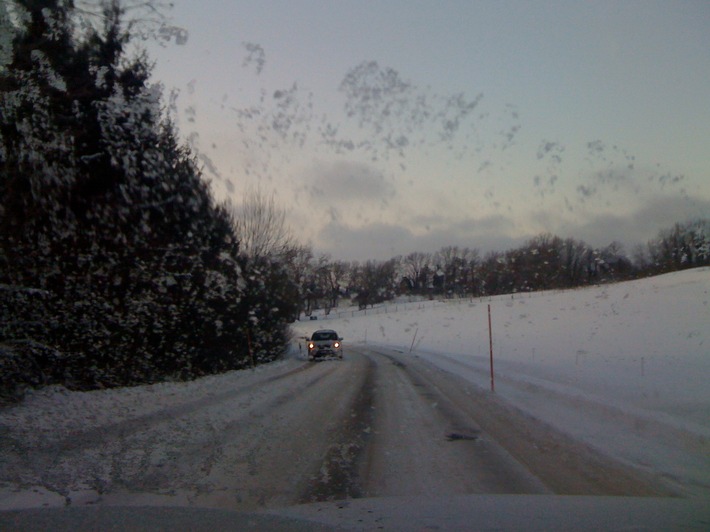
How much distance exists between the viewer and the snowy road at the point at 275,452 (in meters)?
6.54

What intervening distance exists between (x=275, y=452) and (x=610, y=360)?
1829 centimetres

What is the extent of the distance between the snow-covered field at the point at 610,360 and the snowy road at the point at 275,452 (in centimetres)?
88

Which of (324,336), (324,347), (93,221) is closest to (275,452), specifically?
(93,221)

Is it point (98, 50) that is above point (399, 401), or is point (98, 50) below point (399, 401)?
above

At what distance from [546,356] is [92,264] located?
19.9 m

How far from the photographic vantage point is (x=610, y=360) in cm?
2352

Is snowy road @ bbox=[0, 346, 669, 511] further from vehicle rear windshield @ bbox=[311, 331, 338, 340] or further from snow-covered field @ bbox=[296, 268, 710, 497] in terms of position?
vehicle rear windshield @ bbox=[311, 331, 338, 340]

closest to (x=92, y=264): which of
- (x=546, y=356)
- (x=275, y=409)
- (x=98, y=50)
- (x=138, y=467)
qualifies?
(x=98, y=50)

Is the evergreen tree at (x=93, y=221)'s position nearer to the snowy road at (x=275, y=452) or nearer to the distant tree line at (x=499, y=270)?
the snowy road at (x=275, y=452)

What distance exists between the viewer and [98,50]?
16.2m

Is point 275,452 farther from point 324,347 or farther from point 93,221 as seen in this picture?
point 324,347

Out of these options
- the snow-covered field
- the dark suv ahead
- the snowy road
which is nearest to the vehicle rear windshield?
the dark suv ahead

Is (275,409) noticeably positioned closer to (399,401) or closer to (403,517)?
(399,401)

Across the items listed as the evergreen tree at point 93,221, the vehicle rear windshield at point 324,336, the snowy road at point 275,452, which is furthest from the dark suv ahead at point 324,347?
the snowy road at point 275,452
